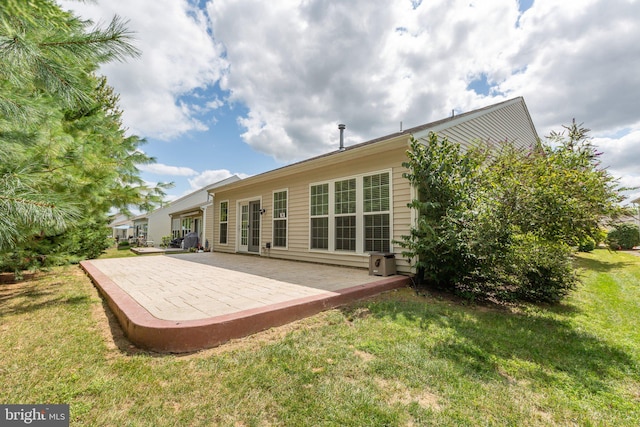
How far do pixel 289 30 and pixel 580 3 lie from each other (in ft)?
23.8

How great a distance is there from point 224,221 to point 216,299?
8544mm

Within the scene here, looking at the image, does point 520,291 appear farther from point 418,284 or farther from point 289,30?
point 289,30

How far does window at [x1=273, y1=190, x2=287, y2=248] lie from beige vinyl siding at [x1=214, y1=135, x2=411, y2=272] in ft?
0.55

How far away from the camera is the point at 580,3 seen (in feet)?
21.2

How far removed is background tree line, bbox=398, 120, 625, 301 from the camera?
11.3 ft

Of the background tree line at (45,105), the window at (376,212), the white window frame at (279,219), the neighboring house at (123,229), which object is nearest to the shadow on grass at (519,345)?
the window at (376,212)

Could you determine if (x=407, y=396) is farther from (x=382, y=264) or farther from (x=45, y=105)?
(x=45, y=105)

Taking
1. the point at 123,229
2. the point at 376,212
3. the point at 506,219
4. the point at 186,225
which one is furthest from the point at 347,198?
the point at 123,229

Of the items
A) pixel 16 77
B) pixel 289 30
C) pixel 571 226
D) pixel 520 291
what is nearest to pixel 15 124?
pixel 16 77

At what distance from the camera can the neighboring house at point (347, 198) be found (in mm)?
5719

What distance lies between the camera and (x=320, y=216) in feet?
23.8

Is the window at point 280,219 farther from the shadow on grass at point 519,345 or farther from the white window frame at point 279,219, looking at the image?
the shadow on grass at point 519,345

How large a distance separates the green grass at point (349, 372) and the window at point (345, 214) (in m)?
3.11
